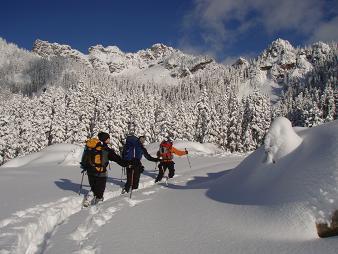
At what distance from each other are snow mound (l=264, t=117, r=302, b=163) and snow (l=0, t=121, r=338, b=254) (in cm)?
2

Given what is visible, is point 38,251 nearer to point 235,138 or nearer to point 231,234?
point 231,234

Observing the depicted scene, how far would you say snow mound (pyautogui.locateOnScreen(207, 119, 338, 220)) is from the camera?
6.13m

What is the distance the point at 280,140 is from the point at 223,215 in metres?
2.30

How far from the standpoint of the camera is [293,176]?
279 inches

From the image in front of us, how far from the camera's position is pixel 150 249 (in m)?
6.17

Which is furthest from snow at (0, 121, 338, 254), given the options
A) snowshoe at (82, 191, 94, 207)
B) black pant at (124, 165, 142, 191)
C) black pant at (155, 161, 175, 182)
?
black pant at (155, 161, 175, 182)

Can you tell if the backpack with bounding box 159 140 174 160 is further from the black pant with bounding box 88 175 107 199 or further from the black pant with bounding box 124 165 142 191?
the black pant with bounding box 88 175 107 199

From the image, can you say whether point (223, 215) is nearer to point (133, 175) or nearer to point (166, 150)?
point (133, 175)

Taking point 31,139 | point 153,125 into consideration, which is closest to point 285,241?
point 31,139

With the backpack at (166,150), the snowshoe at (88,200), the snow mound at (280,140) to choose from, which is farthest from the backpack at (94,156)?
the backpack at (166,150)

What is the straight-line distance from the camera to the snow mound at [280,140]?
27.4ft

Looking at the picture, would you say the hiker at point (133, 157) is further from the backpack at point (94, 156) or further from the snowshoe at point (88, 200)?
the snowshoe at point (88, 200)

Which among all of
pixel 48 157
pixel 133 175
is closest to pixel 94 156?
pixel 133 175

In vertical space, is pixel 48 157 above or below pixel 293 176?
above
